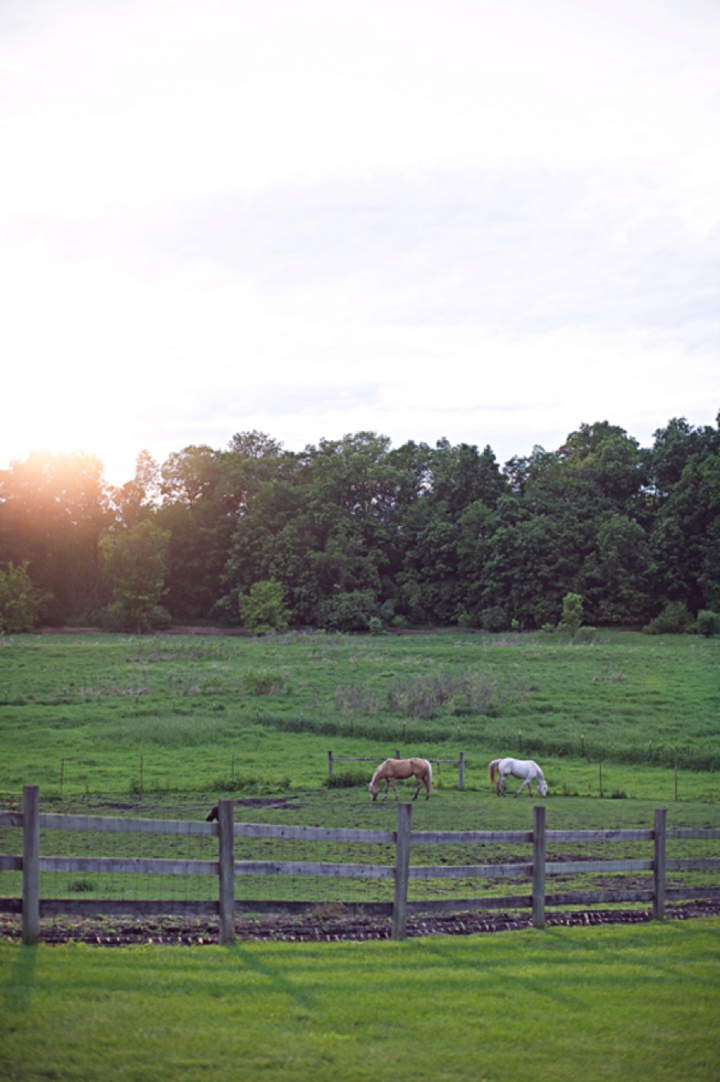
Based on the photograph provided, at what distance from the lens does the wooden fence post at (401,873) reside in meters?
8.24

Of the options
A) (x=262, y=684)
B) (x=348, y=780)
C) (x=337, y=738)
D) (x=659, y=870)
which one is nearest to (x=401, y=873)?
→ (x=659, y=870)

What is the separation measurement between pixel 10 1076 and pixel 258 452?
359 ft

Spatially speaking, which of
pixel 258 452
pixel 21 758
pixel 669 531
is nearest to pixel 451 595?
pixel 669 531

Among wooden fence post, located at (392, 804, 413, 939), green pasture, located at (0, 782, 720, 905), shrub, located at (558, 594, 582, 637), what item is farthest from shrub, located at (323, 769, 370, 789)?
shrub, located at (558, 594, 582, 637)

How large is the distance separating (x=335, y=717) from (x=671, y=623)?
48413mm

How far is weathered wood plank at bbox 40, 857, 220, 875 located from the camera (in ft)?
24.6

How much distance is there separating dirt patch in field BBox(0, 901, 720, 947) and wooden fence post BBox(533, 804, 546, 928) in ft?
0.75

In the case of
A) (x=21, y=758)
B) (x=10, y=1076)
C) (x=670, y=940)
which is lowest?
(x=21, y=758)

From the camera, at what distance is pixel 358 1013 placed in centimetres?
628

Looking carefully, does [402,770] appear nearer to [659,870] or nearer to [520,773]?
[520,773]

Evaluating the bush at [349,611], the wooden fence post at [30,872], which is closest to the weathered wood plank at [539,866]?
the wooden fence post at [30,872]

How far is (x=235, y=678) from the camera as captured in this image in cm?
4262

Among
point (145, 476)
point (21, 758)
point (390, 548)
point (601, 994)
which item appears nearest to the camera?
point (601, 994)

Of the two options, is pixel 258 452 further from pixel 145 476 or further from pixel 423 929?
pixel 423 929
